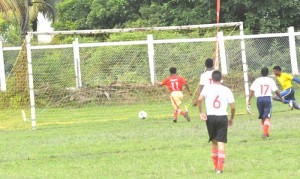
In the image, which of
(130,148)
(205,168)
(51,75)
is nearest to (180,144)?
(130,148)

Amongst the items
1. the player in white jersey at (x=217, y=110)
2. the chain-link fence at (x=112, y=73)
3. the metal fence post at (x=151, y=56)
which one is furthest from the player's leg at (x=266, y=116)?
the metal fence post at (x=151, y=56)

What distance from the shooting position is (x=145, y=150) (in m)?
15.3

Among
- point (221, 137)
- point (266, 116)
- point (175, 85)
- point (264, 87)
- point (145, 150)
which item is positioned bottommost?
point (145, 150)

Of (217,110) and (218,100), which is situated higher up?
(218,100)

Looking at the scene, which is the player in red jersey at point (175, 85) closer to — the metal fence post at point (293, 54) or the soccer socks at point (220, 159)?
the soccer socks at point (220, 159)

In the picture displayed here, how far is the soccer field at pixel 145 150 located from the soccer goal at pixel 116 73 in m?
1.77

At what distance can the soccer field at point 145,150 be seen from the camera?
12.6 m

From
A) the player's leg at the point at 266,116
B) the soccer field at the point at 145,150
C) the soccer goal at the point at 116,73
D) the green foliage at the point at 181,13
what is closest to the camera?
the soccer field at the point at 145,150

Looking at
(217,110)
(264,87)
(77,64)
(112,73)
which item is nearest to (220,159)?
(217,110)

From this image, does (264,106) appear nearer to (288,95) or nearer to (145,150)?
(145,150)

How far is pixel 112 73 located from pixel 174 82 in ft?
15.6

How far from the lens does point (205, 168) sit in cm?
1270

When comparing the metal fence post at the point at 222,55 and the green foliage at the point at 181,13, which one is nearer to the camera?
the metal fence post at the point at 222,55

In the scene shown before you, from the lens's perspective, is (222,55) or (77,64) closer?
(77,64)
